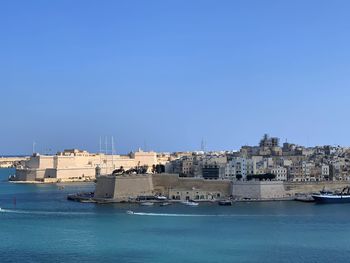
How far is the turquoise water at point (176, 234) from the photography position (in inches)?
486

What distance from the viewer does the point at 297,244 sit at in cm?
1349

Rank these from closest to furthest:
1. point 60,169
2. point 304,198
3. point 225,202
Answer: point 225,202 < point 304,198 < point 60,169

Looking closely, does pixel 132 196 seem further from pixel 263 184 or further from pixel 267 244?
pixel 267 244

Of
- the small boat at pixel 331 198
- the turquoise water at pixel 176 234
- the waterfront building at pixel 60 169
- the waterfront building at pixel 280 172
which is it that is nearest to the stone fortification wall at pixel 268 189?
the small boat at pixel 331 198

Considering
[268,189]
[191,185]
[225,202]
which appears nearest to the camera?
[225,202]

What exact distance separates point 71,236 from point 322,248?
525 centimetres

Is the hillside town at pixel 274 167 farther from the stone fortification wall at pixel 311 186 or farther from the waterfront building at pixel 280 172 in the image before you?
the stone fortification wall at pixel 311 186

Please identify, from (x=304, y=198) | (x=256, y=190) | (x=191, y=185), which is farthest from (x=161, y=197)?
(x=304, y=198)

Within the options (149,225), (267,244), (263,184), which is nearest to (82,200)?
(263,184)

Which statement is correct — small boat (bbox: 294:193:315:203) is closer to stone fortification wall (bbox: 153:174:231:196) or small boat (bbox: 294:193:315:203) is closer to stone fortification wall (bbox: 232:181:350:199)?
stone fortification wall (bbox: 232:181:350:199)

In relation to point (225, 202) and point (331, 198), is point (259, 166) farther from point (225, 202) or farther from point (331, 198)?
point (225, 202)

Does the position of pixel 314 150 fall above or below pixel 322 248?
above

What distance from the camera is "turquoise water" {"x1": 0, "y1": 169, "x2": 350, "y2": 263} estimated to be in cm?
1234

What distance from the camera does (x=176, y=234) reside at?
1484 cm
